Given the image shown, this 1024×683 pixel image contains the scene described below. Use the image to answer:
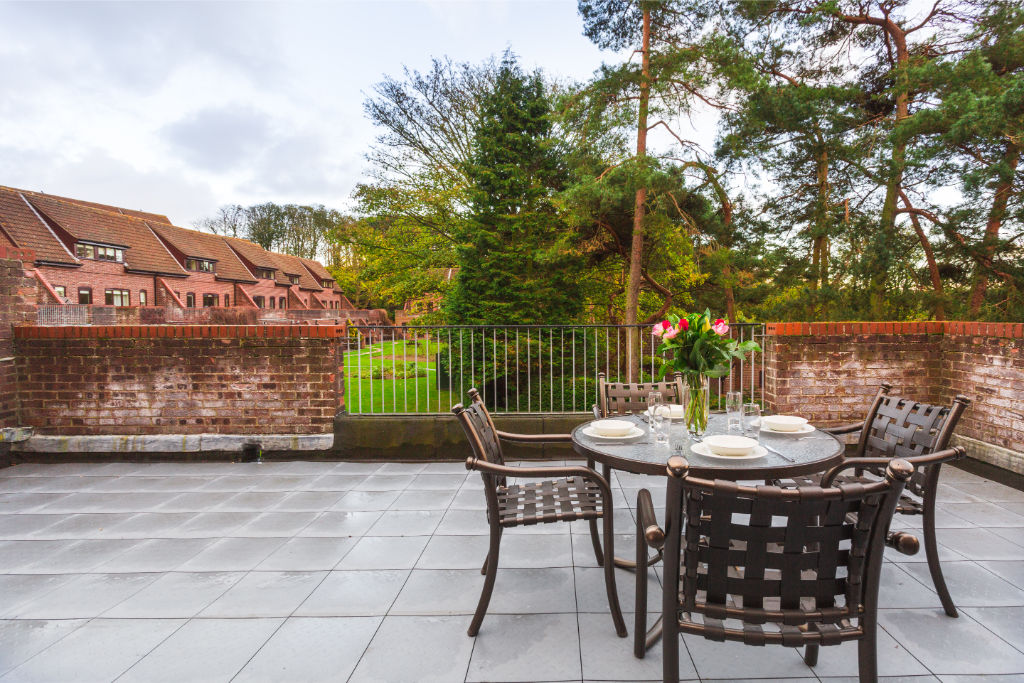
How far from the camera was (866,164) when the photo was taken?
25.2 ft

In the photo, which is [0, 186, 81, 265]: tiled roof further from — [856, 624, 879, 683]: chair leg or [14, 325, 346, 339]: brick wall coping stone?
[856, 624, 879, 683]: chair leg

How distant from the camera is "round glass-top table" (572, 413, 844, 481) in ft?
6.27

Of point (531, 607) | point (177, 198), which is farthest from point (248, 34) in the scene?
point (177, 198)

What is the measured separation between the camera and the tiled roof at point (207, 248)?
29.6 metres

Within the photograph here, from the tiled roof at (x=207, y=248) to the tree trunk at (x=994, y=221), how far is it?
3458 centimetres

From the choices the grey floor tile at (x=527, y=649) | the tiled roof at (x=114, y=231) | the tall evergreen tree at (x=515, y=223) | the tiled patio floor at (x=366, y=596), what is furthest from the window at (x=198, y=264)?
the grey floor tile at (x=527, y=649)

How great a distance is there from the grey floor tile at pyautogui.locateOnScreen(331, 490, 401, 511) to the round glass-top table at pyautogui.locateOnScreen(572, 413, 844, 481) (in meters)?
1.76

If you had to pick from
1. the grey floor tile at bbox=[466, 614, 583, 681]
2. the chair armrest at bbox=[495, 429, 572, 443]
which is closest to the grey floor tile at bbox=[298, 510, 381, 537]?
the chair armrest at bbox=[495, 429, 572, 443]

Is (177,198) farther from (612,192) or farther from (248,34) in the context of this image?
(612,192)

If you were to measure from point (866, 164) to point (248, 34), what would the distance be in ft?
32.6

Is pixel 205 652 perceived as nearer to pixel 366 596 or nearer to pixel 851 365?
pixel 366 596

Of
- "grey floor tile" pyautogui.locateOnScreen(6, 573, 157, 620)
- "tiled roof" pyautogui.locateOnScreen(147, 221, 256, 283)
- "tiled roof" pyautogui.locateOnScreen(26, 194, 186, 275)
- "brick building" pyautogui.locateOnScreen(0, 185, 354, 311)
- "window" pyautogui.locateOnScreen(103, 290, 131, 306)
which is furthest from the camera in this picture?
"tiled roof" pyautogui.locateOnScreen(147, 221, 256, 283)

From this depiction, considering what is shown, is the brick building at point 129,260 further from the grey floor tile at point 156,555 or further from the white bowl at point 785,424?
the white bowl at point 785,424

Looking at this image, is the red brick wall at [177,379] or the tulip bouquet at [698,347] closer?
the tulip bouquet at [698,347]
